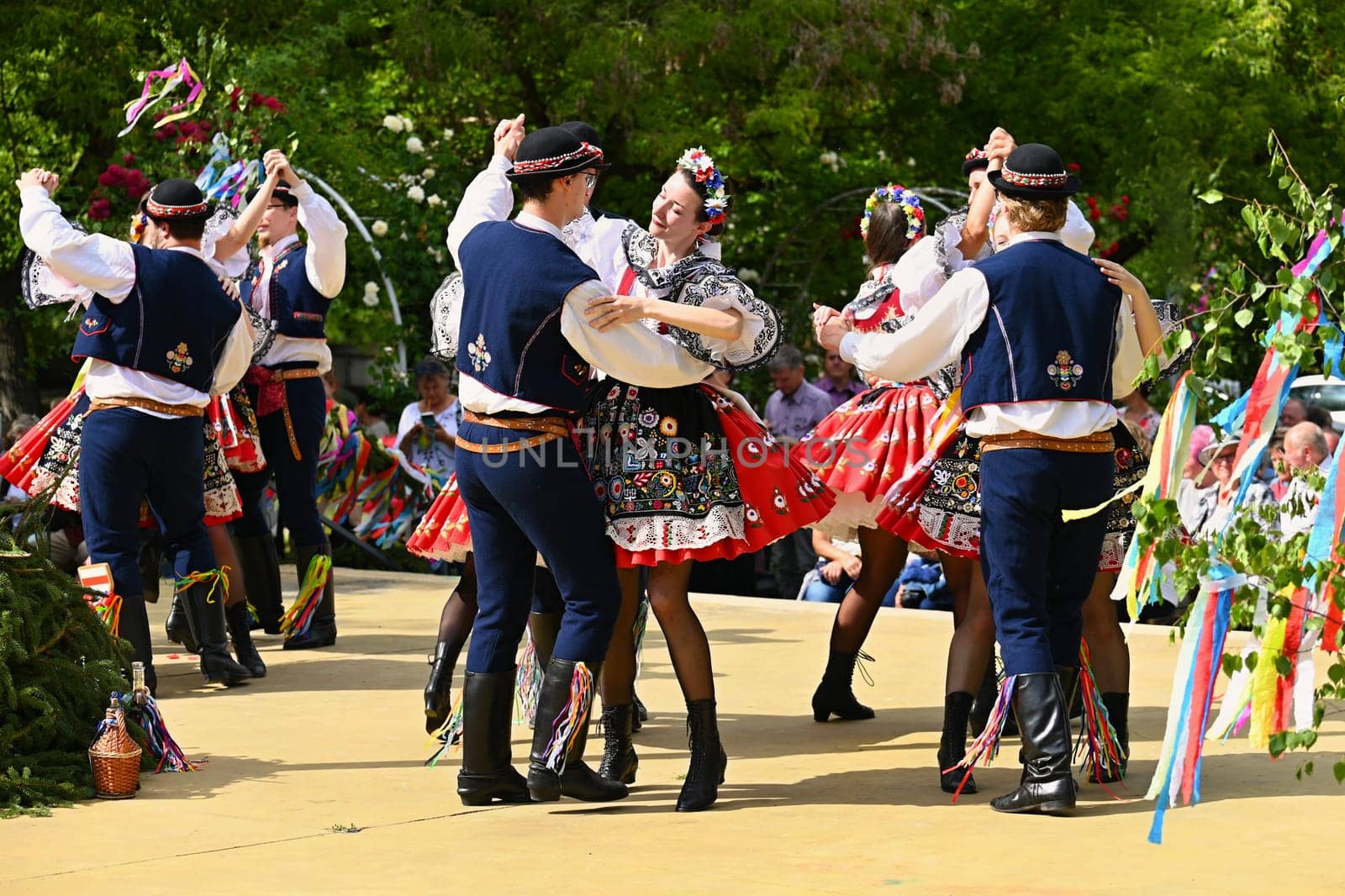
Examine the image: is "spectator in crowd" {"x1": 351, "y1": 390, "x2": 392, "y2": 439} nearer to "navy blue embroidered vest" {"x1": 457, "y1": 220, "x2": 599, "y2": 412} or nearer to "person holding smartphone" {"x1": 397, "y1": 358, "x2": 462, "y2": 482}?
"person holding smartphone" {"x1": 397, "y1": 358, "x2": 462, "y2": 482}

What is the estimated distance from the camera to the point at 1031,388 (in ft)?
15.9

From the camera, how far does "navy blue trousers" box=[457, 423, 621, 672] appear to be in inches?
189

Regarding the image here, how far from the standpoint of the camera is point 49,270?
6.49m

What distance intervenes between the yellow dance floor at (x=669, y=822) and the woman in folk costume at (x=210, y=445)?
57cm

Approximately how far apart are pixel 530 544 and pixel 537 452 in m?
0.38

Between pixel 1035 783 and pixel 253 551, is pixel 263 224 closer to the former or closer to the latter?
pixel 253 551

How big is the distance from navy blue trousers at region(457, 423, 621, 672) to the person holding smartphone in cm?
653

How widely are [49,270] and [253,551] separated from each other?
1.94 metres

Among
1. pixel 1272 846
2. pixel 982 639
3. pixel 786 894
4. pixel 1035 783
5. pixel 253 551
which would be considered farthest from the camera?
pixel 253 551

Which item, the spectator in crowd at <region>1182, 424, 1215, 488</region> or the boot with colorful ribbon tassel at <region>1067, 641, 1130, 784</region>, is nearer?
the boot with colorful ribbon tassel at <region>1067, 641, 1130, 784</region>

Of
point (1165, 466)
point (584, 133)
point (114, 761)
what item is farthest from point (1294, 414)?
point (114, 761)

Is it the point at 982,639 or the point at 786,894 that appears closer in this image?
the point at 786,894

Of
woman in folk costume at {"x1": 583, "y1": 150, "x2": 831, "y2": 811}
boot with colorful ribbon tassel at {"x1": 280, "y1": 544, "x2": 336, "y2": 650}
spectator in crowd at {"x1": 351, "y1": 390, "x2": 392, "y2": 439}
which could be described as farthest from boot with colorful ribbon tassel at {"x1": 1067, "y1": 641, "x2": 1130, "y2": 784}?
spectator in crowd at {"x1": 351, "y1": 390, "x2": 392, "y2": 439}

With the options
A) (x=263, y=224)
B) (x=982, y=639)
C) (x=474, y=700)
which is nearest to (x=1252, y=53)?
(x=263, y=224)
